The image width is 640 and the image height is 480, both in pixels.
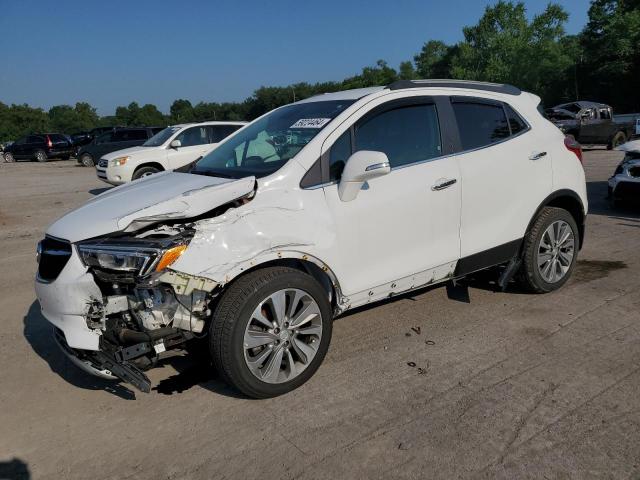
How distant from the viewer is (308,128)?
3748 mm

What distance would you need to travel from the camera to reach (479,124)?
4.32m

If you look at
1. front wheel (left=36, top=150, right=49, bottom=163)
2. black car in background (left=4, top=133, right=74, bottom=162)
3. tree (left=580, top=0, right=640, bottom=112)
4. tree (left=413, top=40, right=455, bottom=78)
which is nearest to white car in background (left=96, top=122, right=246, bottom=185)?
black car in background (left=4, top=133, right=74, bottom=162)

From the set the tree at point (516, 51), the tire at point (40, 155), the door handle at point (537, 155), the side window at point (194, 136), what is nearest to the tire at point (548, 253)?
the door handle at point (537, 155)

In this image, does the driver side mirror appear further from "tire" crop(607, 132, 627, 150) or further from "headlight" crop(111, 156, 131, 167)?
"tire" crop(607, 132, 627, 150)

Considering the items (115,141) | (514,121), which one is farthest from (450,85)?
(115,141)

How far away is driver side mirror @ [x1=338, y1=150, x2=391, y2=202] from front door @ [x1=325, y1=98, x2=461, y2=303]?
10 cm

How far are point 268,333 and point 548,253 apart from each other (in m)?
2.89

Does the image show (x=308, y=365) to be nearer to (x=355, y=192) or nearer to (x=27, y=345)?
(x=355, y=192)

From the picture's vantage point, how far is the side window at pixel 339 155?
3.52m

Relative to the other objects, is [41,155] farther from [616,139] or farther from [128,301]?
[128,301]

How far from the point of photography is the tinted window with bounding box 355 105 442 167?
3736mm

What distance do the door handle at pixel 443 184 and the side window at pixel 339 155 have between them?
728 millimetres

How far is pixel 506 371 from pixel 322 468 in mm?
1524

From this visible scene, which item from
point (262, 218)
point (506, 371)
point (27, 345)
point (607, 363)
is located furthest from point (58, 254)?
point (607, 363)
